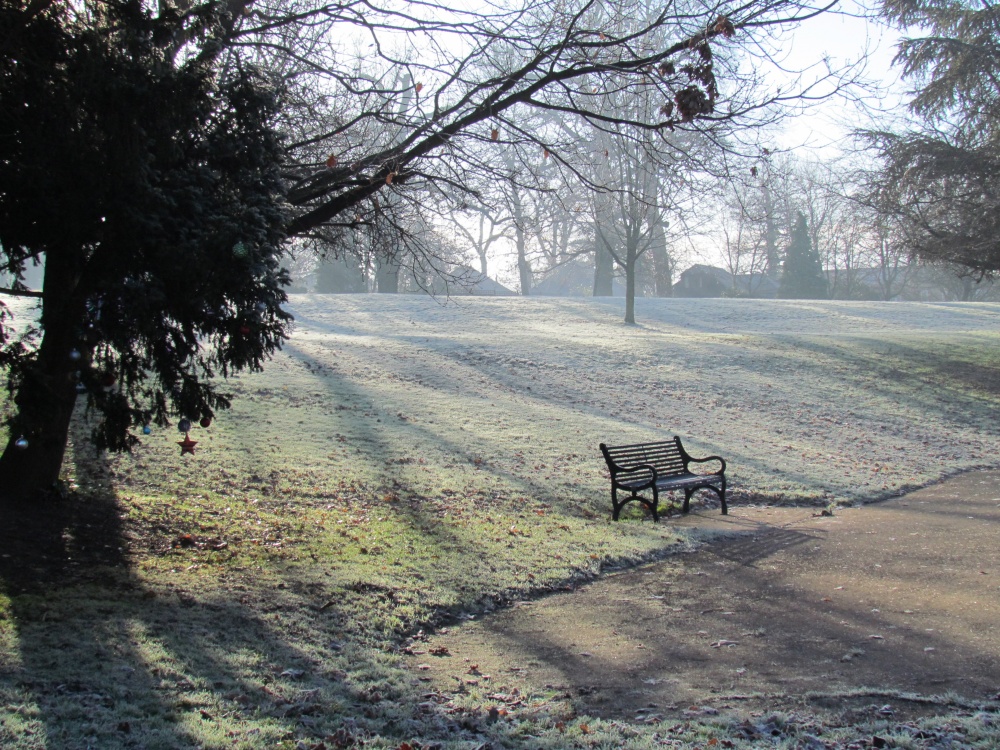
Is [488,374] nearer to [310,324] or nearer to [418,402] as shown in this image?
[418,402]

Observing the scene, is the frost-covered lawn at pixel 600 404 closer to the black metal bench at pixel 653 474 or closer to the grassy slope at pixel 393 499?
the grassy slope at pixel 393 499

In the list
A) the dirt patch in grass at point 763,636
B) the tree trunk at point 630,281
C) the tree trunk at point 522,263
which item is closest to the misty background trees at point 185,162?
the dirt patch in grass at point 763,636

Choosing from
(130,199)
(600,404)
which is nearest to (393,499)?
(130,199)

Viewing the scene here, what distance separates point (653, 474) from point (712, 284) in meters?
62.6

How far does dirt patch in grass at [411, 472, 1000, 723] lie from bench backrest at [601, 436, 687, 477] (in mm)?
1734

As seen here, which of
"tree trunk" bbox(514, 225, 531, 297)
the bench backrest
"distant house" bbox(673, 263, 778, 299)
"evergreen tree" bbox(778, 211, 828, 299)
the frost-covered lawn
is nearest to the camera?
the bench backrest

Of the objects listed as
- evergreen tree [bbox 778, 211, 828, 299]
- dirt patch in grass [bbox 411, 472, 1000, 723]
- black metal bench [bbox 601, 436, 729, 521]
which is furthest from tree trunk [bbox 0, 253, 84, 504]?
evergreen tree [bbox 778, 211, 828, 299]

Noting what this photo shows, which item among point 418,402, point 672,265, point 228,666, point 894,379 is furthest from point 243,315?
point 672,265

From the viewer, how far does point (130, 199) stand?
6.02 m

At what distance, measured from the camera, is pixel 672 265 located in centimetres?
6397

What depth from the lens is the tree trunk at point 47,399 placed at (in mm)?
6297

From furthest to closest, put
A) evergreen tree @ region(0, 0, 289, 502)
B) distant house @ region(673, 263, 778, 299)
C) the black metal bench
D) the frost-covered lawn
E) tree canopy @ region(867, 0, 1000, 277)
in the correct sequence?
distant house @ region(673, 263, 778, 299) < tree canopy @ region(867, 0, 1000, 277) < the frost-covered lawn < the black metal bench < evergreen tree @ region(0, 0, 289, 502)

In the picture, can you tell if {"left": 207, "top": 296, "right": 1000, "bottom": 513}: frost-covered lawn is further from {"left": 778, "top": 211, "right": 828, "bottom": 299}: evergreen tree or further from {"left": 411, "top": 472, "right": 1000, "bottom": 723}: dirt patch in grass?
{"left": 778, "top": 211, "right": 828, "bottom": 299}: evergreen tree

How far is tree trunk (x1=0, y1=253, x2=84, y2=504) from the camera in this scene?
248 inches
